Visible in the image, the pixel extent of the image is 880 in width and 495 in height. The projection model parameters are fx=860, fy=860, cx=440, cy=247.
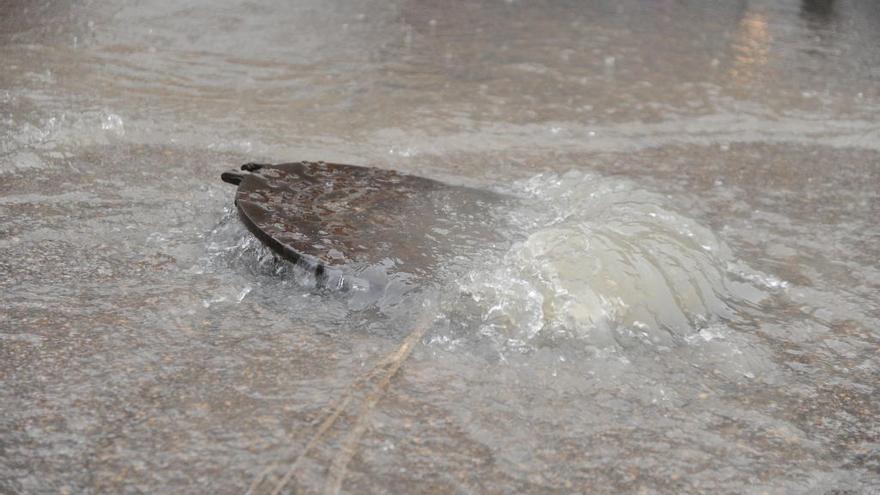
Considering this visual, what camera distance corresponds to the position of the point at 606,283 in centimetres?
315

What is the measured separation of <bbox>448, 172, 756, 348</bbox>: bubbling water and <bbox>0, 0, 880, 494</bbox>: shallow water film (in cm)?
1

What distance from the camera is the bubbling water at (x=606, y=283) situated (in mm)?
2986

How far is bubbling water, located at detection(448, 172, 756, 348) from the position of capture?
2.99m

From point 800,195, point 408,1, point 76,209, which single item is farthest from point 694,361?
point 408,1

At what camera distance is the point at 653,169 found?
4969 millimetres

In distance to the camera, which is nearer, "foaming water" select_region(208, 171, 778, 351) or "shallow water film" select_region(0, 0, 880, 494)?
"shallow water film" select_region(0, 0, 880, 494)

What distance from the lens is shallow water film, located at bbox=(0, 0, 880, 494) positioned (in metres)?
2.32

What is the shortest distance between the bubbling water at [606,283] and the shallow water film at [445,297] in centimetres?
1

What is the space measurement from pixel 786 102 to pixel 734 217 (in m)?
2.62

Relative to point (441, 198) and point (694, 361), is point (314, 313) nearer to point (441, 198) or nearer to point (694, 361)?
point (441, 198)

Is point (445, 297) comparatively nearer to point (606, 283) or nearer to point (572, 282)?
point (572, 282)

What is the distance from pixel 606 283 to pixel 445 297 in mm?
602

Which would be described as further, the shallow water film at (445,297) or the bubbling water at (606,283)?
the bubbling water at (606,283)

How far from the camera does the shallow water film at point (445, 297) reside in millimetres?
2322
